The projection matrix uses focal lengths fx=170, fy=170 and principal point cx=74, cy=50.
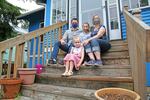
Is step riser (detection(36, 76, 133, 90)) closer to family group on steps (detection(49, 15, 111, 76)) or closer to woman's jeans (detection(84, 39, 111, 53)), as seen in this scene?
family group on steps (detection(49, 15, 111, 76))

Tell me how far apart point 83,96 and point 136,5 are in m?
3.37

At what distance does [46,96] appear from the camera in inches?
94.8

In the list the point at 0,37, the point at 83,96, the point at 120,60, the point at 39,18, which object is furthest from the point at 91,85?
the point at 0,37

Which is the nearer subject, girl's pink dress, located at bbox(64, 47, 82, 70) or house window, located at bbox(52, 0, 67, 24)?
Result: girl's pink dress, located at bbox(64, 47, 82, 70)

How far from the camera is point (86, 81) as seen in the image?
2.40 m

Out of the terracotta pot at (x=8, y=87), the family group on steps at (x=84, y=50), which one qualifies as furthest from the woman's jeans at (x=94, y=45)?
the terracotta pot at (x=8, y=87)

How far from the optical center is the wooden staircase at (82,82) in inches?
83.9

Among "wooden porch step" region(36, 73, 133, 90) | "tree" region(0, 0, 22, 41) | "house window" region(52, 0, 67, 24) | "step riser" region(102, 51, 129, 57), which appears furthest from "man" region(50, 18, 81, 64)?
"tree" region(0, 0, 22, 41)

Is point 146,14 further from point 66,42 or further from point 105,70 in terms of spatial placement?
point 105,70

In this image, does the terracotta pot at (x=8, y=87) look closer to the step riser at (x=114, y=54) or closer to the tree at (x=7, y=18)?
the step riser at (x=114, y=54)

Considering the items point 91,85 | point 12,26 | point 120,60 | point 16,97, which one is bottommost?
point 16,97

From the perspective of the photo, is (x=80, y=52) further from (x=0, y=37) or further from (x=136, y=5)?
(x=0, y=37)

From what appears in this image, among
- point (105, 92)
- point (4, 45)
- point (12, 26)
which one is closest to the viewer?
point (105, 92)

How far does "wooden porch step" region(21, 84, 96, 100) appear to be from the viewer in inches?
81.5
